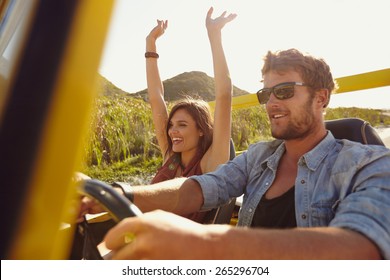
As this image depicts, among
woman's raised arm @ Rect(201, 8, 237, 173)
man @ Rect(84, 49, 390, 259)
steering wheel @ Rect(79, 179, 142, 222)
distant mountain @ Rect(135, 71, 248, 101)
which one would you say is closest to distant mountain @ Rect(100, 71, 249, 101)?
distant mountain @ Rect(135, 71, 248, 101)

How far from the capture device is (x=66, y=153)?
451 millimetres

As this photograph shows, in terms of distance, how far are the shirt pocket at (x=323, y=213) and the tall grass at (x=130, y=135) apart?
8.77 feet

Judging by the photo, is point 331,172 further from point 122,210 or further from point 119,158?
point 119,158

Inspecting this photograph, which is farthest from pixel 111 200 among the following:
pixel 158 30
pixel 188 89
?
pixel 188 89

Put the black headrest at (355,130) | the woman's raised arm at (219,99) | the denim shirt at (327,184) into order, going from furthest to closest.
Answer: the woman's raised arm at (219,99) → the black headrest at (355,130) → the denim shirt at (327,184)

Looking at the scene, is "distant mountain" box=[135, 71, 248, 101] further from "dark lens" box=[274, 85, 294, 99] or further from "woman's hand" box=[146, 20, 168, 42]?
"dark lens" box=[274, 85, 294, 99]

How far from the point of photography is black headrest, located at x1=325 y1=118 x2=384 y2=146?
5.11 feet

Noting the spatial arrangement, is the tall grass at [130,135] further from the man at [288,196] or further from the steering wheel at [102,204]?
the steering wheel at [102,204]

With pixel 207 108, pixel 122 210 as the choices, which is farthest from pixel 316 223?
pixel 207 108

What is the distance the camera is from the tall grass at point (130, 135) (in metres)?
4.34

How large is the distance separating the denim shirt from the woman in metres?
0.36

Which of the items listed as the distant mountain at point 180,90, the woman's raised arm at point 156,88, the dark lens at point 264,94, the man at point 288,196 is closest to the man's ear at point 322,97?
the man at point 288,196

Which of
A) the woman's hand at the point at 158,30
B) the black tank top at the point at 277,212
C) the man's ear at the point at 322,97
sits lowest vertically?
the black tank top at the point at 277,212

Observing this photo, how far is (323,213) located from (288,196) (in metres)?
0.18
